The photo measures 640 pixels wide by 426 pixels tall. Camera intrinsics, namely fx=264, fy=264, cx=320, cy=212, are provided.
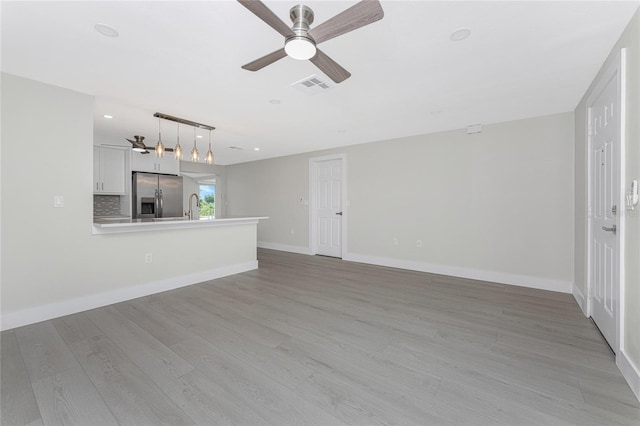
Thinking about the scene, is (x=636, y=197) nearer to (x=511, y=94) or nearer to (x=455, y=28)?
(x=455, y=28)

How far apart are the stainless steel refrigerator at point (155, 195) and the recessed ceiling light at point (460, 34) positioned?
6463 mm

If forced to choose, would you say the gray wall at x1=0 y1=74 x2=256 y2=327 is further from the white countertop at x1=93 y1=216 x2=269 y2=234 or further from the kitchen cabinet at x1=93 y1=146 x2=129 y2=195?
the kitchen cabinet at x1=93 y1=146 x2=129 y2=195

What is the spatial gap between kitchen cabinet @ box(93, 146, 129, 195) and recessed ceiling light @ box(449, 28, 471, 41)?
21.1 ft

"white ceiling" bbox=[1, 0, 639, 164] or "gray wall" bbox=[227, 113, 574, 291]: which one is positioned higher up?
"white ceiling" bbox=[1, 0, 639, 164]

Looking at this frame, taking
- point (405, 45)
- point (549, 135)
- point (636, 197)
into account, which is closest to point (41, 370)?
point (405, 45)

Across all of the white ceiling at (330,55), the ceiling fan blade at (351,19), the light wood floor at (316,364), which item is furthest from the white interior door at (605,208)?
the ceiling fan blade at (351,19)

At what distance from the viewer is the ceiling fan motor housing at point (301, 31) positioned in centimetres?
159

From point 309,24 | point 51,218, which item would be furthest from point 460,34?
point 51,218

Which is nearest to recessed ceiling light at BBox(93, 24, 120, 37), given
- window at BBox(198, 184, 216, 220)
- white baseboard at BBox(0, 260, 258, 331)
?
white baseboard at BBox(0, 260, 258, 331)

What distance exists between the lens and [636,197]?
169 cm

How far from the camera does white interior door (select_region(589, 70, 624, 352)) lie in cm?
205

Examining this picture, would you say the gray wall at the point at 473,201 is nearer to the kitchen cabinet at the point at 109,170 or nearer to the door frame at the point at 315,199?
the door frame at the point at 315,199

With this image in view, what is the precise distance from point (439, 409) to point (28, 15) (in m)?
3.66

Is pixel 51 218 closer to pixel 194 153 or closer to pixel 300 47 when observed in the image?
pixel 194 153
